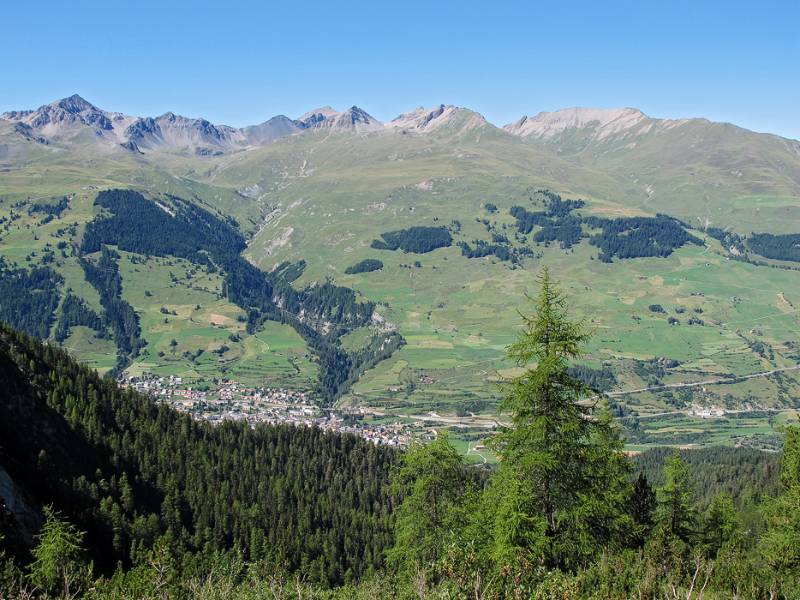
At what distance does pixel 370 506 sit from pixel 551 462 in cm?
8787

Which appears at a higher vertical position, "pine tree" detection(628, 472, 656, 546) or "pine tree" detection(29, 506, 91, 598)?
"pine tree" detection(628, 472, 656, 546)

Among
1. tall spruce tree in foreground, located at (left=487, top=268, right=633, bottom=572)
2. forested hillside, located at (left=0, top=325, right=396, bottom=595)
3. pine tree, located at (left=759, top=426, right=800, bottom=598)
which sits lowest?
forested hillside, located at (left=0, top=325, right=396, bottom=595)

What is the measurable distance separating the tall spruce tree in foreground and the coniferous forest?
3.0 inches

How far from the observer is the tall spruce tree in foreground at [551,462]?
78.9 feet

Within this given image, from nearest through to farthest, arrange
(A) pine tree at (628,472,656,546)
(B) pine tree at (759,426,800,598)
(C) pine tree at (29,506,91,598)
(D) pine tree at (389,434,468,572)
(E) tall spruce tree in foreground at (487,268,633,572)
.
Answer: (E) tall spruce tree in foreground at (487,268,633,572), (B) pine tree at (759,426,800,598), (C) pine tree at (29,506,91,598), (D) pine tree at (389,434,468,572), (A) pine tree at (628,472,656,546)

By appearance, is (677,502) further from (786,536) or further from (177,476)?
(177,476)

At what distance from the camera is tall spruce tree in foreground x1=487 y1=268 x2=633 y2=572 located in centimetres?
2406

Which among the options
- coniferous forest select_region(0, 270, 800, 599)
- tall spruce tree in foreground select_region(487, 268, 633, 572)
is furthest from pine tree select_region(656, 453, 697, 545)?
tall spruce tree in foreground select_region(487, 268, 633, 572)

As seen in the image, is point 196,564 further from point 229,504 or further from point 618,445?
point 618,445

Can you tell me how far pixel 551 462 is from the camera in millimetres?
23969

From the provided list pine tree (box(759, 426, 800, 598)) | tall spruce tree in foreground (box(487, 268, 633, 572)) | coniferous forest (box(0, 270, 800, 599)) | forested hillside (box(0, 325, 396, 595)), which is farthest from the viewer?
forested hillside (box(0, 325, 396, 595))

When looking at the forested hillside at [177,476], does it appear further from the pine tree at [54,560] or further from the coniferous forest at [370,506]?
the pine tree at [54,560]

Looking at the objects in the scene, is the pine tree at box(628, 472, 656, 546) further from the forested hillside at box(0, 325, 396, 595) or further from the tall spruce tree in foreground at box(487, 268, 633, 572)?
the forested hillside at box(0, 325, 396, 595)

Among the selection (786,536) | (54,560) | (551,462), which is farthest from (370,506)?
(551,462)
